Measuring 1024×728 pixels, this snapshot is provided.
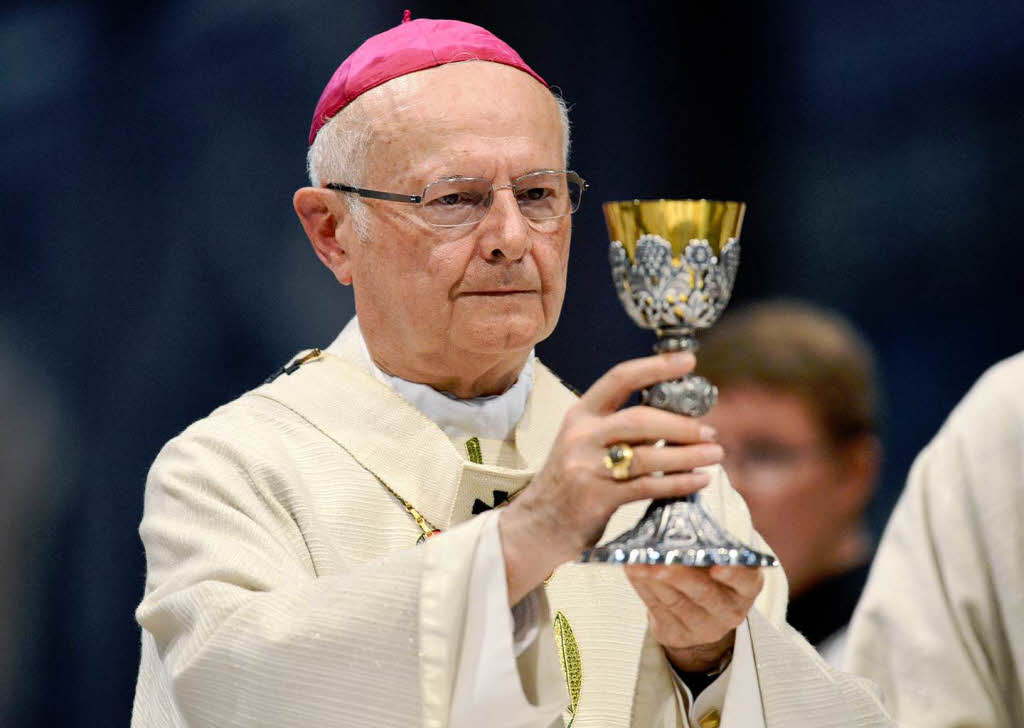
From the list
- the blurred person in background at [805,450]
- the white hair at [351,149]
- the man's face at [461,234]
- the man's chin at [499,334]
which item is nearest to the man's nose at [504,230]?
the man's face at [461,234]

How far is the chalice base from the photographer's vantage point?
2.50m

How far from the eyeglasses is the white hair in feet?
0.34

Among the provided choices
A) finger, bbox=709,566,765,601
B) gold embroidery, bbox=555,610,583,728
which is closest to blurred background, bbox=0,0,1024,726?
gold embroidery, bbox=555,610,583,728

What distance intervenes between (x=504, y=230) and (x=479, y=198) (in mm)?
108

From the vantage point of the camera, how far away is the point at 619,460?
2.47 metres

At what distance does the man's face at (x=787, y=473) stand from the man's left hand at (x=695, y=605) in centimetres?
219

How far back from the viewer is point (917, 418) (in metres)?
5.56

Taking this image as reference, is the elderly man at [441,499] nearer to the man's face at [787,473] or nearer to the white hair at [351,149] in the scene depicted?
the white hair at [351,149]

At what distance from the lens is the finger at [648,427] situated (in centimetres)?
244

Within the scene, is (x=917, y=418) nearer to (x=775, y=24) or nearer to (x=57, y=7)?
(x=775, y=24)

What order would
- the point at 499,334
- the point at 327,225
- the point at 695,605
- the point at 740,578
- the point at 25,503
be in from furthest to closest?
the point at 25,503 → the point at 327,225 → the point at 499,334 → the point at 695,605 → the point at 740,578

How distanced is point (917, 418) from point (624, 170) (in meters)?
1.25

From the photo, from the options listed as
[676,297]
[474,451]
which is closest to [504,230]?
[474,451]

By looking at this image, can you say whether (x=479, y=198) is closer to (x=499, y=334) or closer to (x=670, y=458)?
(x=499, y=334)
